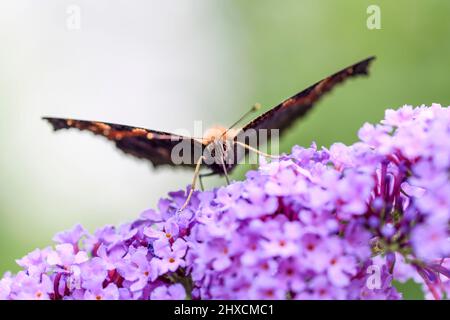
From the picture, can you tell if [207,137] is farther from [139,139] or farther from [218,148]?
[139,139]

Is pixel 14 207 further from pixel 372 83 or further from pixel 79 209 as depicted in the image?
pixel 372 83

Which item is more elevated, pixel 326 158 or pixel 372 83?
pixel 372 83

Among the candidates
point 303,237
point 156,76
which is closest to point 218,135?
point 303,237

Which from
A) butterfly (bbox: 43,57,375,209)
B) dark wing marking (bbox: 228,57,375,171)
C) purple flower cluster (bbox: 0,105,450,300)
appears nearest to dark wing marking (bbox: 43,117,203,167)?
butterfly (bbox: 43,57,375,209)

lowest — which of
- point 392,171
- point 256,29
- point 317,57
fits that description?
point 392,171

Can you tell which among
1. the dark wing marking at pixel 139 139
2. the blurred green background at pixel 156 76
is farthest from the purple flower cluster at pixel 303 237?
the blurred green background at pixel 156 76

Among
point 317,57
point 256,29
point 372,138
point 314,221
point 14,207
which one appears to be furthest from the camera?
point 256,29

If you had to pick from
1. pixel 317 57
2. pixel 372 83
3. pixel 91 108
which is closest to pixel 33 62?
pixel 91 108
